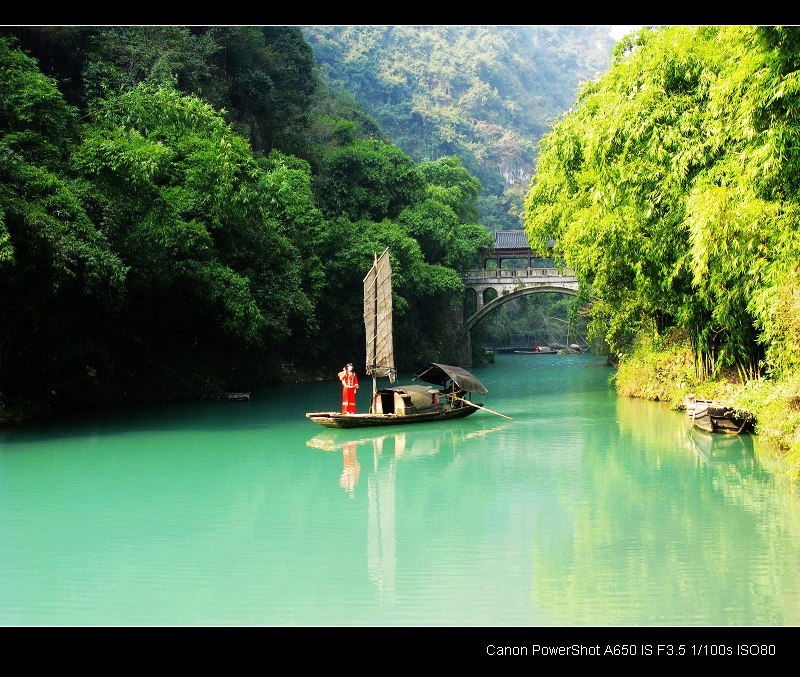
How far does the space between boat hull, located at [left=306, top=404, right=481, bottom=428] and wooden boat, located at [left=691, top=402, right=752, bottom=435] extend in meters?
4.24

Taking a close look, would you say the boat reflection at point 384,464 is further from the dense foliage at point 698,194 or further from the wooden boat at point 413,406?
the dense foliage at point 698,194

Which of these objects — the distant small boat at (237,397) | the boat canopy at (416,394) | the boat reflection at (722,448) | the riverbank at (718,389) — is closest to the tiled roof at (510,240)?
the riverbank at (718,389)

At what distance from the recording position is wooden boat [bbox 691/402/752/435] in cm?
1100

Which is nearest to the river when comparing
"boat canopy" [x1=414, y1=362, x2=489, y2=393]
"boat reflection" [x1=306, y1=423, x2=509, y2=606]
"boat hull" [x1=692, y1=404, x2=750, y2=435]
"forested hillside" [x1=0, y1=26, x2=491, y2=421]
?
"boat reflection" [x1=306, y1=423, x2=509, y2=606]

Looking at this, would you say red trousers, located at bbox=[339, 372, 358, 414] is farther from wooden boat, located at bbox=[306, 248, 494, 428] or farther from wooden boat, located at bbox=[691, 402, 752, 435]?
wooden boat, located at bbox=[691, 402, 752, 435]

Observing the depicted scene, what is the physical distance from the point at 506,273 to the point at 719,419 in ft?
63.9

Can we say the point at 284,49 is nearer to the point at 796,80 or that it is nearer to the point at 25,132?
the point at 25,132

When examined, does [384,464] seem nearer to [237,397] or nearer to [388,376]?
[388,376]

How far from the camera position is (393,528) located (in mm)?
7023

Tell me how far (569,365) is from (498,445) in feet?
69.1

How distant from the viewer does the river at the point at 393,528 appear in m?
5.06

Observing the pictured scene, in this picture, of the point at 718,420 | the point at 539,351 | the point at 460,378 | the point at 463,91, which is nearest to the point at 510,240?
the point at 539,351

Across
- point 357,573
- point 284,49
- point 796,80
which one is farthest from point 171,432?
point 284,49

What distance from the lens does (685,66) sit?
10.4 metres
